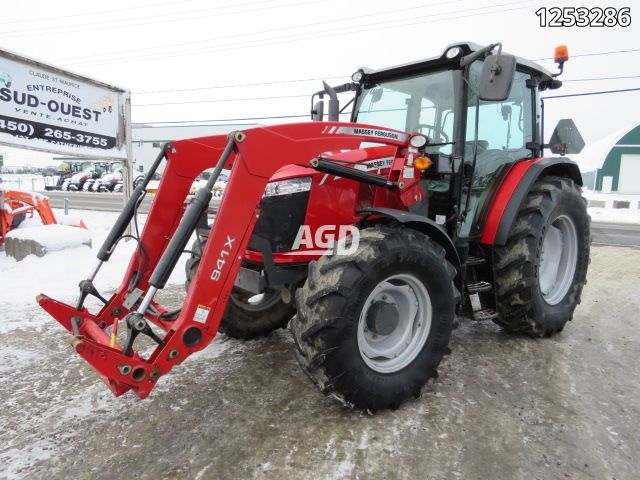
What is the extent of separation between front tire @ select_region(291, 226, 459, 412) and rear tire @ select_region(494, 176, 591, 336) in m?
0.98

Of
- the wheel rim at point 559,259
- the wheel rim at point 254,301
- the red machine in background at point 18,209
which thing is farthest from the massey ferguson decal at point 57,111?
the wheel rim at point 559,259

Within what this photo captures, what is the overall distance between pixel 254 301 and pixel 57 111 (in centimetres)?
504

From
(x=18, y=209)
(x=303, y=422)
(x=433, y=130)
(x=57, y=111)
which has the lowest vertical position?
(x=303, y=422)

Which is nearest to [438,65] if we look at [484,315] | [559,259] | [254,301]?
[484,315]

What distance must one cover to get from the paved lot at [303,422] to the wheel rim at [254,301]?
0.31m

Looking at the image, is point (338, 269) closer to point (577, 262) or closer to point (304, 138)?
point (304, 138)

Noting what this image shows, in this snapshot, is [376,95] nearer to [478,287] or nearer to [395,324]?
[478,287]

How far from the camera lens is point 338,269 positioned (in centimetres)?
237

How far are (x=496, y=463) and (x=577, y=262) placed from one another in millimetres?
2694

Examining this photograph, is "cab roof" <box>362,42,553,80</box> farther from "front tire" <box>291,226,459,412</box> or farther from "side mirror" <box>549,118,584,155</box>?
"front tire" <box>291,226,459,412</box>

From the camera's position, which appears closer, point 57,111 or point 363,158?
point 363,158

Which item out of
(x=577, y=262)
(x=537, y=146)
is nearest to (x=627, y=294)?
(x=577, y=262)

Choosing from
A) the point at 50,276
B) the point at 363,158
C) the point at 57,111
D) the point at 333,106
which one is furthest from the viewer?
the point at 57,111

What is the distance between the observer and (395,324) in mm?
2711
